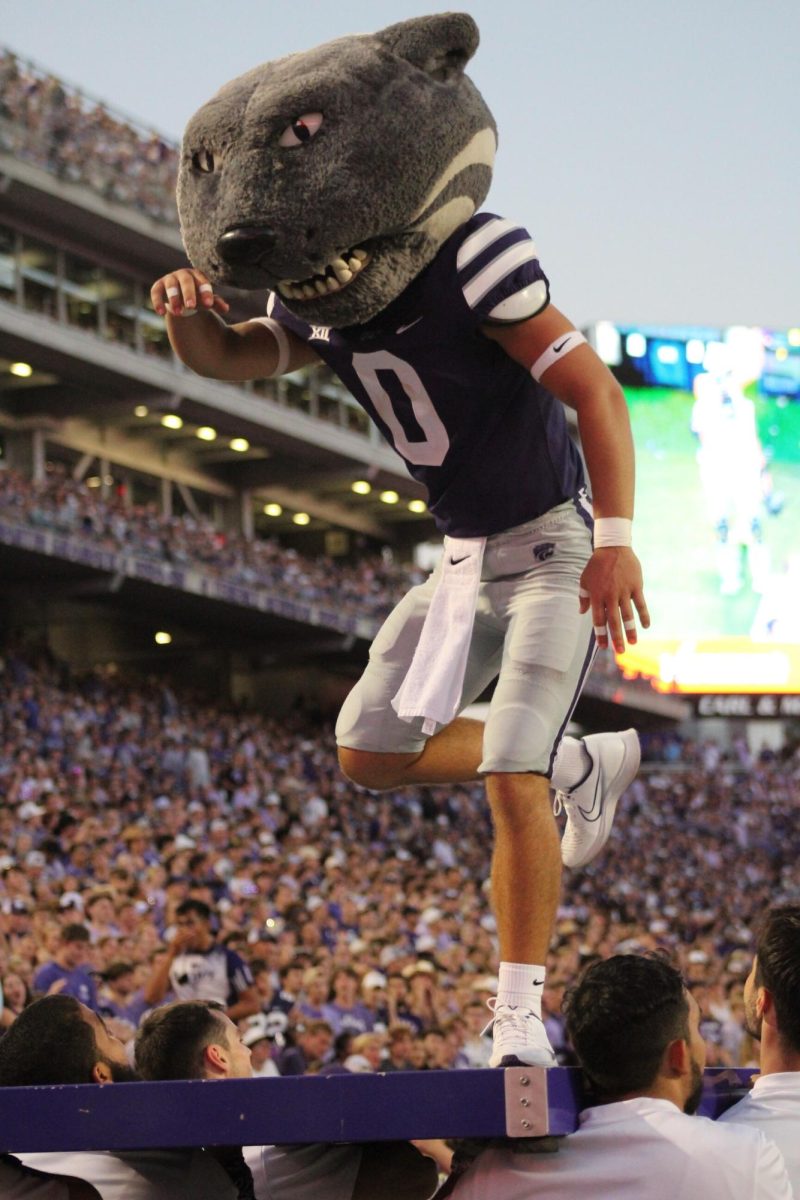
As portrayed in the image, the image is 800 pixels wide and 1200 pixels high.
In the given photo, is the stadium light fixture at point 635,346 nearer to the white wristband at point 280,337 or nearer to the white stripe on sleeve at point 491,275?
the white wristband at point 280,337

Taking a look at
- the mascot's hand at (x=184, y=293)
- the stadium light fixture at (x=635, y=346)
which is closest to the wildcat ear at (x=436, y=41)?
the mascot's hand at (x=184, y=293)

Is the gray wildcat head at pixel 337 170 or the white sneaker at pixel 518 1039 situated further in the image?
the gray wildcat head at pixel 337 170

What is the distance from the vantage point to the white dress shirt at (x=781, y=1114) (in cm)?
297

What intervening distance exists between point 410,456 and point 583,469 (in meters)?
0.50

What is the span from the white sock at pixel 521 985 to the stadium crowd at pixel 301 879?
153 inches

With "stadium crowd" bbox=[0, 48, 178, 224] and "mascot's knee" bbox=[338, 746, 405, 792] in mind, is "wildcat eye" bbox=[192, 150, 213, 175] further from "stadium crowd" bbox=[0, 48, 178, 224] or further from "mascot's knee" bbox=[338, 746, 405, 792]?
"stadium crowd" bbox=[0, 48, 178, 224]

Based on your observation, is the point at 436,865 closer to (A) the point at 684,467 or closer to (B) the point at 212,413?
(B) the point at 212,413

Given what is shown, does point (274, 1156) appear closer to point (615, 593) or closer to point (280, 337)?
point (615, 593)

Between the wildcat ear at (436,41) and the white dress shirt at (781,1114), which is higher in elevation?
the wildcat ear at (436,41)

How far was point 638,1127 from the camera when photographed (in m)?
2.83

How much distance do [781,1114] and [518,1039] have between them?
0.58 m

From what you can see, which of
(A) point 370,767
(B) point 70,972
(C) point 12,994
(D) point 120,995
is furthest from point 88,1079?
(D) point 120,995

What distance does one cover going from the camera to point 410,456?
3.97 metres

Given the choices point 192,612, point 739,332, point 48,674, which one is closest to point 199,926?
point 48,674
